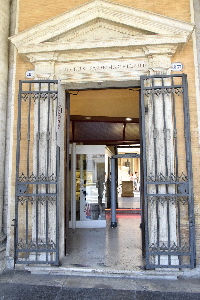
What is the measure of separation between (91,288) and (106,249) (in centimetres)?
154

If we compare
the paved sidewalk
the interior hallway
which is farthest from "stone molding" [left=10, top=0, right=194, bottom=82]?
the paved sidewalk

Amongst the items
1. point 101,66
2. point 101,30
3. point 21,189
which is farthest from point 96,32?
point 21,189

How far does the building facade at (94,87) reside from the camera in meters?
4.06

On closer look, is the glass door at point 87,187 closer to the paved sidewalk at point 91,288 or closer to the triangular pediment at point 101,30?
the paved sidewalk at point 91,288

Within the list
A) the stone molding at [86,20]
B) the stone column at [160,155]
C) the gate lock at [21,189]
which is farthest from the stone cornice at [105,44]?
the gate lock at [21,189]

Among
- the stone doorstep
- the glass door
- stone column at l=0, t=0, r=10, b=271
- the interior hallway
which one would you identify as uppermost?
stone column at l=0, t=0, r=10, b=271

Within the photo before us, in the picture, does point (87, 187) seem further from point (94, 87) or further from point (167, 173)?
point (167, 173)

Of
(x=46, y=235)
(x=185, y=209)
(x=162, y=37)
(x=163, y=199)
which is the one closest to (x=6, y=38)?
(x=162, y=37)

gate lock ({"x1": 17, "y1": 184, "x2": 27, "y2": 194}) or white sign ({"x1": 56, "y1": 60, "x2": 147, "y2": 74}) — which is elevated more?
white sign ({"x1": 56, "y1": 60, "x2": 147, "y2": 74})

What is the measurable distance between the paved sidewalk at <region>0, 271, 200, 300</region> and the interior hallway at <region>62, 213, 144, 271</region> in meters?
0.30

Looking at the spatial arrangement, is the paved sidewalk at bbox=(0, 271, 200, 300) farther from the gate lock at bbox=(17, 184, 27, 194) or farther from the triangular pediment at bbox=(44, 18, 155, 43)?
the triangular pediment at bbox=(44, 18, 155, 43)

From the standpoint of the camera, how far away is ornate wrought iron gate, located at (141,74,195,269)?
3938 mm

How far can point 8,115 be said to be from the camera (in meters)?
4.66

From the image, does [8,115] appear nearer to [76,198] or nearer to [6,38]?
[6,38]
